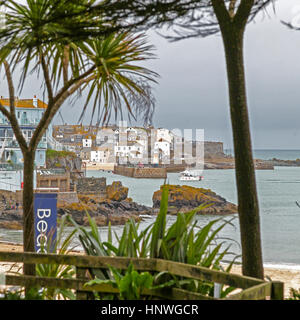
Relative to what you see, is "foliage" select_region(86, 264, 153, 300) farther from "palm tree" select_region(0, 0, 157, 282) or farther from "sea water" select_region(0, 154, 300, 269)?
"sea water" select_region(0, 154, 300, 269)

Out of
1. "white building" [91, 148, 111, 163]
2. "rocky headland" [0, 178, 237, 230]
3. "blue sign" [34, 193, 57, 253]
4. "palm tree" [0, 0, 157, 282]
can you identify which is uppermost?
"white building" [91, 148, 111, 163]

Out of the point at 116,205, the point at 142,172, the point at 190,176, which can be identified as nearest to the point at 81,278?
the point at 116,205

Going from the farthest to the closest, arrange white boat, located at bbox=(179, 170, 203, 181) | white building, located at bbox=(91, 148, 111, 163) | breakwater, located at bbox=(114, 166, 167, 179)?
white boat, located at bbox=(179, 170, 203, 181), breakwater, located at bbox=(114, 166, 167, 179), white building, located at bbox=(91, 148, 111, 163)

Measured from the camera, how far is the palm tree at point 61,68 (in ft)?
7.34

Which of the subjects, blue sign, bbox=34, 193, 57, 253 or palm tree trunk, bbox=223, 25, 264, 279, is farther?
blue sign, bbox=34, 193, 57, 253

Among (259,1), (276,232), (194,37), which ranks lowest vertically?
(276,232)

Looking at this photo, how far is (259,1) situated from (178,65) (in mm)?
100889

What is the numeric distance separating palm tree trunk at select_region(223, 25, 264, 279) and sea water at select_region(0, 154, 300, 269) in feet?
14.2

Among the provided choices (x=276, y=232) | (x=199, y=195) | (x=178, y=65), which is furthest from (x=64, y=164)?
(x=178, y=65)

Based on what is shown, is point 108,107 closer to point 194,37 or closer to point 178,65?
point 194,37

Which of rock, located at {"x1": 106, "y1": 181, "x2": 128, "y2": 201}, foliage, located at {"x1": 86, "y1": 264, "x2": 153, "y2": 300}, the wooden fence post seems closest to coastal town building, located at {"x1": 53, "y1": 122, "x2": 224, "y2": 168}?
rock, located at {"x1": 106, "y1": 181, "x2": 128, "y2": 201}

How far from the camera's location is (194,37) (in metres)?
2.01

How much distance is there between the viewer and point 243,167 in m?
1.82

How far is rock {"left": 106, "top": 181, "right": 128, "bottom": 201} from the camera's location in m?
45.1
